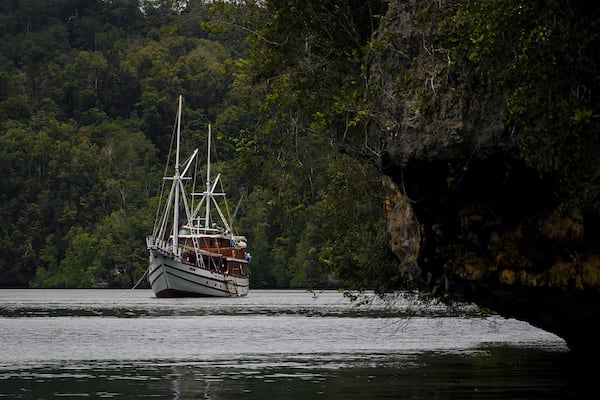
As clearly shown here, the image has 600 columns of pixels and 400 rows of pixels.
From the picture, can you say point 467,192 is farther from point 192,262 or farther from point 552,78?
point 192,262

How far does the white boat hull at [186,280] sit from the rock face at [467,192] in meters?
68.0

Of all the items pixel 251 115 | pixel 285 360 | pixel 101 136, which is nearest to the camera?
pixel 285 360

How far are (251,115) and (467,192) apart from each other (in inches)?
3909

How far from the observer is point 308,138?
29.7 m

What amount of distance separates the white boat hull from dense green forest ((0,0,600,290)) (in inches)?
349

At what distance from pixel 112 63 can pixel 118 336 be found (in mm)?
124704

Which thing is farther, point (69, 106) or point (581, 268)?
point (69, 106)

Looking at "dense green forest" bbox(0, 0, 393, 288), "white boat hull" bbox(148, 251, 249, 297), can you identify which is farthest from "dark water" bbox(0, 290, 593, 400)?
"white boat hull" bbox(148, 251, 249, 297)

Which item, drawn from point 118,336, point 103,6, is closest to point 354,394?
point 118,336

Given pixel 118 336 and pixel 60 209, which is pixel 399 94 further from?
pixel 60 209

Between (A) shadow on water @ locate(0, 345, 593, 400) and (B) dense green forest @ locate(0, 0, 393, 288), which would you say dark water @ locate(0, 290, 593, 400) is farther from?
(B) dense green forest @ locate(0, 0, 393, 288)

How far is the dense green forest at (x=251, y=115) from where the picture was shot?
1689cm

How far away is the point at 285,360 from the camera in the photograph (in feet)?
106

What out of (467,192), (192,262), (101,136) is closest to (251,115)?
(192,262)
